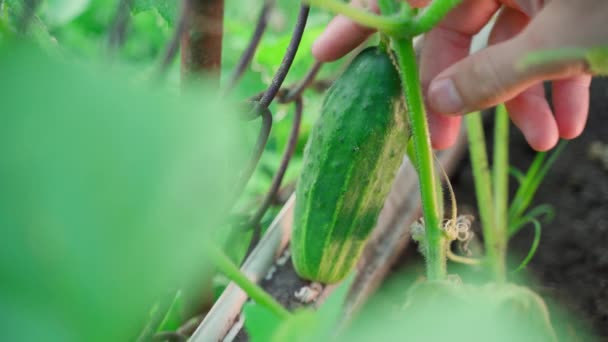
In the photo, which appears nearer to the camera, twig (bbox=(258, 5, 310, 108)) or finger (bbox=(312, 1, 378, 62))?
twig (bbox=(258, 5, 310, 108))

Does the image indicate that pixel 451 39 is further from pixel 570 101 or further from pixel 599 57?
pixel 599 57

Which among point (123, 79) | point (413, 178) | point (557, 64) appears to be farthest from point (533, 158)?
point (123, 79)

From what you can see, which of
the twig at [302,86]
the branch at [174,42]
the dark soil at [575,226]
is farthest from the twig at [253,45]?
the dark soil at [575,226]

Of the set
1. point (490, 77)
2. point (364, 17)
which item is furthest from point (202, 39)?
point (490, 77)

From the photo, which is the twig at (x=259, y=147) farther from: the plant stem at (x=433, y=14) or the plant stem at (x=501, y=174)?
the plant stem at (x=501, y=174)

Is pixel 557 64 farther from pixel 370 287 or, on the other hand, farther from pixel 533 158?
pixel 533 158

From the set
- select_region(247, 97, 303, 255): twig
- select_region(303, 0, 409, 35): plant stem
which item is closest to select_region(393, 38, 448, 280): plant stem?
select_region(303, 0, 409, 35): plant stem

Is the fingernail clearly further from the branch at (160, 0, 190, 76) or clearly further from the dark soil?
the dark soil
